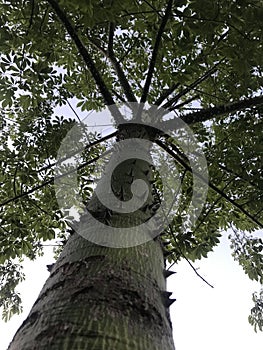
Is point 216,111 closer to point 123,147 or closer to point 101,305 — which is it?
point 123,147

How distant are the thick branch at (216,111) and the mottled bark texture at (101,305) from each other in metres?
1.56

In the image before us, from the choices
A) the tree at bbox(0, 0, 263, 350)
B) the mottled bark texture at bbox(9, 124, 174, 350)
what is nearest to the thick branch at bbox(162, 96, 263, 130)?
the tree at bbox(0, 0, 263, 350)

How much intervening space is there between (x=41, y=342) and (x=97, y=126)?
9.44 feet

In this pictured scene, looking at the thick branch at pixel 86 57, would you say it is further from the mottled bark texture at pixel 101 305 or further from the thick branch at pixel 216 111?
the mottled bark texture at pixel 101 305

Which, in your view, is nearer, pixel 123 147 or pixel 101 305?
pixel 101 305

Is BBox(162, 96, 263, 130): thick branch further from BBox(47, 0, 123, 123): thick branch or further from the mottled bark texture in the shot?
the mottled bark texture

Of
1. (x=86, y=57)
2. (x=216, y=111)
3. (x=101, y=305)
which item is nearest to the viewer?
(x=101, y=305)

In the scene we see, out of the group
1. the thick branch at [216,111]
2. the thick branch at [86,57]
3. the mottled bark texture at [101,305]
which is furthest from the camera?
the thick branch at [216,111]

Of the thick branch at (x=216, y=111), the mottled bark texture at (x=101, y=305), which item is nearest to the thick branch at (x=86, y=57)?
the thick branch at (x=216, y=111)

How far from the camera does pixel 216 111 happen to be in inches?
105

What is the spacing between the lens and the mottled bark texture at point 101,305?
2.79 feet

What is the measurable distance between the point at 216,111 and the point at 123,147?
0.84 m

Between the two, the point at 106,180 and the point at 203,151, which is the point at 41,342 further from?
the point at 203,151

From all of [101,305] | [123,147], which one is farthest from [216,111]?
[101,305]
